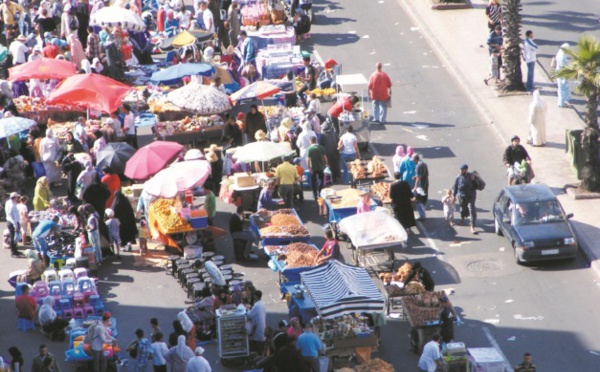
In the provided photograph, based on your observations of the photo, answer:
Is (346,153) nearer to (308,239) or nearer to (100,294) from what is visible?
(308,239)

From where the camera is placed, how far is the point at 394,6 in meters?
55.2

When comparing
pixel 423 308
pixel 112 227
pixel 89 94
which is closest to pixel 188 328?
pixel 423 308

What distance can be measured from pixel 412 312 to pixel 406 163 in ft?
23.9

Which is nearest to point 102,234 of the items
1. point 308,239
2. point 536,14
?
point 308,239

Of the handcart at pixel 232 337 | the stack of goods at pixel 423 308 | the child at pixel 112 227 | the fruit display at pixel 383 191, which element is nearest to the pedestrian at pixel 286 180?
the fruit display at pixel 383 191

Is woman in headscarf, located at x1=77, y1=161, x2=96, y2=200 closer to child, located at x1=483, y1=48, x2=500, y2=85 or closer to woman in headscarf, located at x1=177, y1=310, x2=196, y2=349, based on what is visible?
woman in headscarf, located at x1=177, y1=310, x2=196, y2=349

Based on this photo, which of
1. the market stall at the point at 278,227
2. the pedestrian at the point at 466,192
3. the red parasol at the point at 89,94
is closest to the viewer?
the market stall at the point at 278,227

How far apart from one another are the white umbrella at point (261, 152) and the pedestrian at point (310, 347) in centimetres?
912

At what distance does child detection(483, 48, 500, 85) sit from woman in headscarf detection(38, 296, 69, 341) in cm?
2023

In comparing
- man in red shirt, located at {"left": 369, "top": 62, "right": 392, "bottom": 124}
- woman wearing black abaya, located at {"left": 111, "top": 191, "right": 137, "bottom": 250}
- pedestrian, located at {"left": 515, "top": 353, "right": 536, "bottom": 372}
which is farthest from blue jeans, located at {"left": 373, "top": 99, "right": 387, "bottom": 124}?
pedestrian, located at {"left": 515, "top": 353, "right": 536, "bottom": 372}

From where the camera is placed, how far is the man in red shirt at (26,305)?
30.3 m

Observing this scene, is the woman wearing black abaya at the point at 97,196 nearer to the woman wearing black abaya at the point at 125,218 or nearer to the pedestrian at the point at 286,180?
the woman wearing black abaya at the point at 125,218

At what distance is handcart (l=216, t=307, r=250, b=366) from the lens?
94.1 feet

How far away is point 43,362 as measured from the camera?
27016mm
